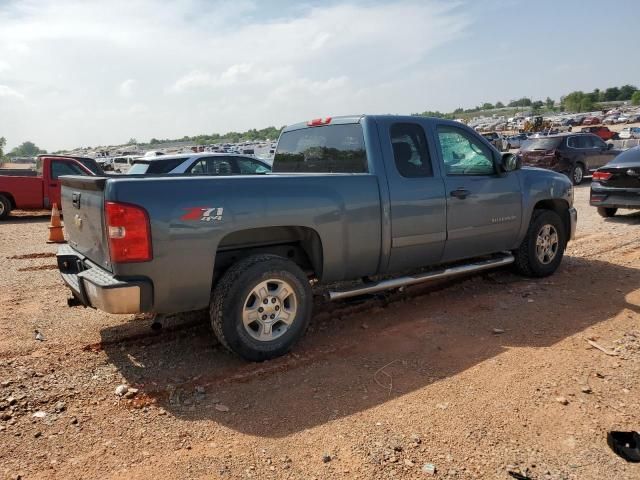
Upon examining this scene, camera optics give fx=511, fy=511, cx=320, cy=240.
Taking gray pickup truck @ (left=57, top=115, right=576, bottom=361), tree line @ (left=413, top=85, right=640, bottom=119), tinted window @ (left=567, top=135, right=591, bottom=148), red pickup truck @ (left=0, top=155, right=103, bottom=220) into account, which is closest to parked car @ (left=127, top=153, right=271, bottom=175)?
red pickup truck @ (left=0, top=155, right=103, bottom=220)

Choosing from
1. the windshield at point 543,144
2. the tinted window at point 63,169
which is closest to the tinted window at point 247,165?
the tinted window at point 63,169

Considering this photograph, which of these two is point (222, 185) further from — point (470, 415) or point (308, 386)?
point (470, 415)

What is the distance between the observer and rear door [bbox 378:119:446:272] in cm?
474

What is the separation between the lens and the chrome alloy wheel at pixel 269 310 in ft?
13.1

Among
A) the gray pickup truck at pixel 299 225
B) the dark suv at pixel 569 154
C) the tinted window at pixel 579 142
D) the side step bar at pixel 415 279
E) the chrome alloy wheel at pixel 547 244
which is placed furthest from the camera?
the tinted window at pixel 579 142

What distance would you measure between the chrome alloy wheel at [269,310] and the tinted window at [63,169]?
11.1m

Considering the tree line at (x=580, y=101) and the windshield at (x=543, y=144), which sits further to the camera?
the tree line at (x=580, y=101)

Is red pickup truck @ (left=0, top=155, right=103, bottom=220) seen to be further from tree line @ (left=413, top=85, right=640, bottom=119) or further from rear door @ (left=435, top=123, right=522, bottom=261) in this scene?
tree line @ (left=413, top=85, right=640, bottom=119)

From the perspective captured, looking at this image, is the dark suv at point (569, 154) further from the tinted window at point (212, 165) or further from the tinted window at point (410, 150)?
the tinted window at point (410, 150)

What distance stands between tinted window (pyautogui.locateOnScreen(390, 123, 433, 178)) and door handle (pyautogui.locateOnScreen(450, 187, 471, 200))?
1.08ft

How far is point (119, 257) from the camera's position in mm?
3480

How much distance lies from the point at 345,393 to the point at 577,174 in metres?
17.0

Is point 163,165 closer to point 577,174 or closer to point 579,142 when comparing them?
point 577,174

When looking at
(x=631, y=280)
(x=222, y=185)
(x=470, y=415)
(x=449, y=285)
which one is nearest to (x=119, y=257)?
(x=222, y=185)
